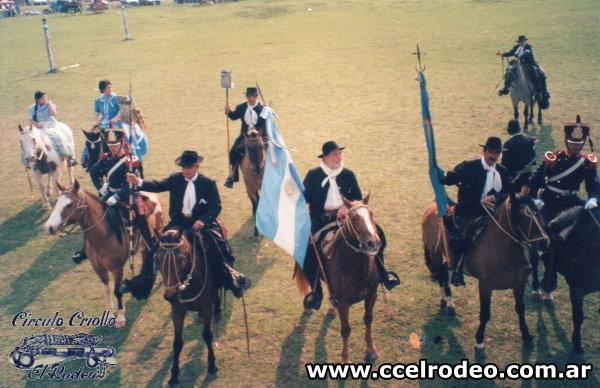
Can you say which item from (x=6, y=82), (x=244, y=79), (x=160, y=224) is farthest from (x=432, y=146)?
(x=6, y=82)

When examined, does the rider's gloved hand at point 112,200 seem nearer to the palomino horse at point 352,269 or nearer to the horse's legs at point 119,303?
the horse's legs at point 119,303

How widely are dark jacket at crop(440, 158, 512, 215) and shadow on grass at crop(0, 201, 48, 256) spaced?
9.38 meters

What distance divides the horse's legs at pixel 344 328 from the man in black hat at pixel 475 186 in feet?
6.09

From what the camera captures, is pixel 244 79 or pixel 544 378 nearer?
pixel 544 378

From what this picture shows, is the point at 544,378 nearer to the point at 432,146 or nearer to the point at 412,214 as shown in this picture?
the point at 432,146

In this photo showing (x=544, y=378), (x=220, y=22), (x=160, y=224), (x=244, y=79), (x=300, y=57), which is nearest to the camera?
(x=544, y=378)

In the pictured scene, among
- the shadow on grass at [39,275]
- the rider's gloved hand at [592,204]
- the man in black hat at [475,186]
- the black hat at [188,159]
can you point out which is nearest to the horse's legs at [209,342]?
the black hat at [188,159]

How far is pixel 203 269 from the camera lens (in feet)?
23.9

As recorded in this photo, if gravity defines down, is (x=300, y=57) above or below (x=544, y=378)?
above

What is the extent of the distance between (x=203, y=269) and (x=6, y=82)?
1043 inches

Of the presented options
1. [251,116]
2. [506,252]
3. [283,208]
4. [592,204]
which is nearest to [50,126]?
[251,116]

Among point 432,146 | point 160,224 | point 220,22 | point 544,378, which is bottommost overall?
point 544,378

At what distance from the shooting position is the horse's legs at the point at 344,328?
731cm

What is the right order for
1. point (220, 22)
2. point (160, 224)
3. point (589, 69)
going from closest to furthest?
point (160, 224) → point (589, 69) → point (220, 22)
